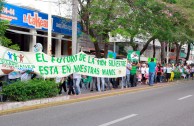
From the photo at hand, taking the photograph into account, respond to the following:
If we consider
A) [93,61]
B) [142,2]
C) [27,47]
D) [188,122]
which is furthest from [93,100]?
[27,47]

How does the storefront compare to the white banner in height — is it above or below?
above

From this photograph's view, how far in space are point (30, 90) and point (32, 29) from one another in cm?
1210

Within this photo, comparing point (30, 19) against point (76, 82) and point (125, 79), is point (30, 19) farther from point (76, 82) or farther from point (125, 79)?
point (76, 82)

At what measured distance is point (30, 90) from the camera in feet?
38.5

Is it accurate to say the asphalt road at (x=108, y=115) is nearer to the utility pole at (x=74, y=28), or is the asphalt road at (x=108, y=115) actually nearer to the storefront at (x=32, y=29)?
the utility pole at (x=74, y=28)

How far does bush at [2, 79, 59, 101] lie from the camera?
11.4 meters

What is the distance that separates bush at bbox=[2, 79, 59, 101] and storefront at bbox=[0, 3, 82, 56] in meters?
7.51

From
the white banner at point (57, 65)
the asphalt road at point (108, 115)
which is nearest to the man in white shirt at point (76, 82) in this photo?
the white banner at point (57, 65)

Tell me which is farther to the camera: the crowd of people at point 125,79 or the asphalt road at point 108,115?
the crowd of people at point 125,79

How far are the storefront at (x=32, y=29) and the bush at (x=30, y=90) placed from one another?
7.51 meters

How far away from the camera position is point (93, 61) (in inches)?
685

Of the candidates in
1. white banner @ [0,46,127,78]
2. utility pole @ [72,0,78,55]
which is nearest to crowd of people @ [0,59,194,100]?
white banner @ [0,46,127,78]

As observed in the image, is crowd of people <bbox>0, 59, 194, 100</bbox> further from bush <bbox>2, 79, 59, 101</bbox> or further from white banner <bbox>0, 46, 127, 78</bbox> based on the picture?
bush <bbox>2, 79, 59, 101</bbox>

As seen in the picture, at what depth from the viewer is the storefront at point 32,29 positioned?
2109cm
